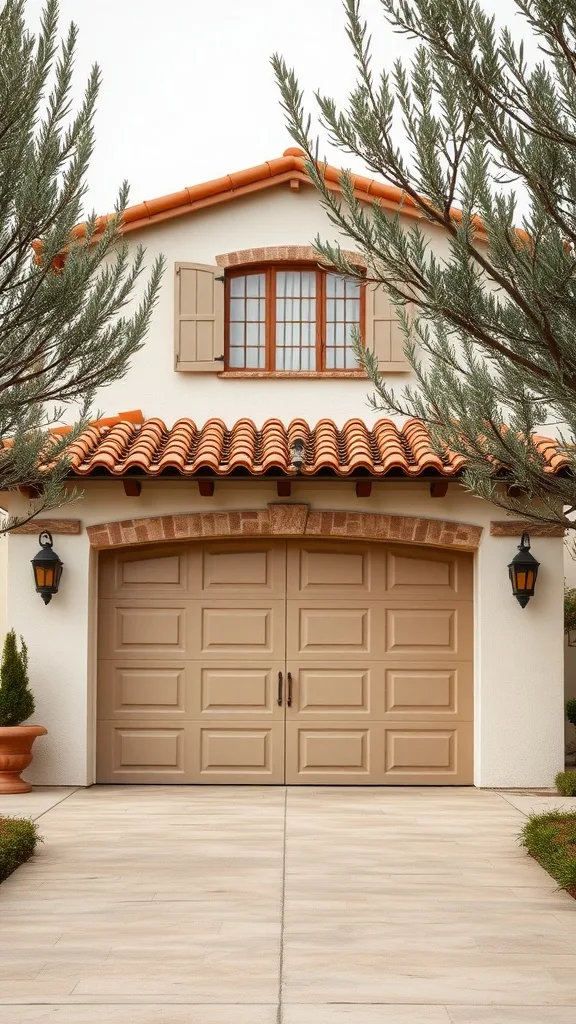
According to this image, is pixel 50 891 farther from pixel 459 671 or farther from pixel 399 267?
pixel 459 671

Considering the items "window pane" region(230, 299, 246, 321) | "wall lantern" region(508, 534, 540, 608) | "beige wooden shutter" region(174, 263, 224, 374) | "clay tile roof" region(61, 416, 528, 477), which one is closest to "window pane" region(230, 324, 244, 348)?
"window pane" region(230, 299, 246, 321)

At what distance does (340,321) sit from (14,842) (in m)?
8.41

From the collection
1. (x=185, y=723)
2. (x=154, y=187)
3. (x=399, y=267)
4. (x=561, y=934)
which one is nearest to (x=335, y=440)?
(x=185, y=723)

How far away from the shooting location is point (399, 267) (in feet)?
24.0

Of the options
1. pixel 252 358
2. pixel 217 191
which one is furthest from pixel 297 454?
pixel 217 191

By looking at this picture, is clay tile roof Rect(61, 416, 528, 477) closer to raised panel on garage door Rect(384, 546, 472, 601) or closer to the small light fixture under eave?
the small light fixture under eave

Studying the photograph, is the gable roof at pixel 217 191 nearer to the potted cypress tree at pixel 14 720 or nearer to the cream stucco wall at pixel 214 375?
the cream stucco wall at pixel 214 375

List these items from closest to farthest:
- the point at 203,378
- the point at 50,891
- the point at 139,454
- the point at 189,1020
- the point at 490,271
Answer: the point at 189,1020 < the point at 490,271 < the point at 50,891 < the point at 139,454 < the point at 203,378

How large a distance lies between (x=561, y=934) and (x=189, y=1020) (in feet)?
8.29

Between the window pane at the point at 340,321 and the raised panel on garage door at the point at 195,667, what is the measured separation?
9.47 ft

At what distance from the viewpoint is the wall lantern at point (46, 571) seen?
41.7 feet

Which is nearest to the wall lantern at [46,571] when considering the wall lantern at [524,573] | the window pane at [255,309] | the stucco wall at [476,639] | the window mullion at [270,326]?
the stucco wall at [476,639]

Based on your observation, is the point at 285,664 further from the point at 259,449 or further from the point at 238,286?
the point at 238,286

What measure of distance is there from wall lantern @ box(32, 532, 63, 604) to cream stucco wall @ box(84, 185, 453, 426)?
9.01 feet
